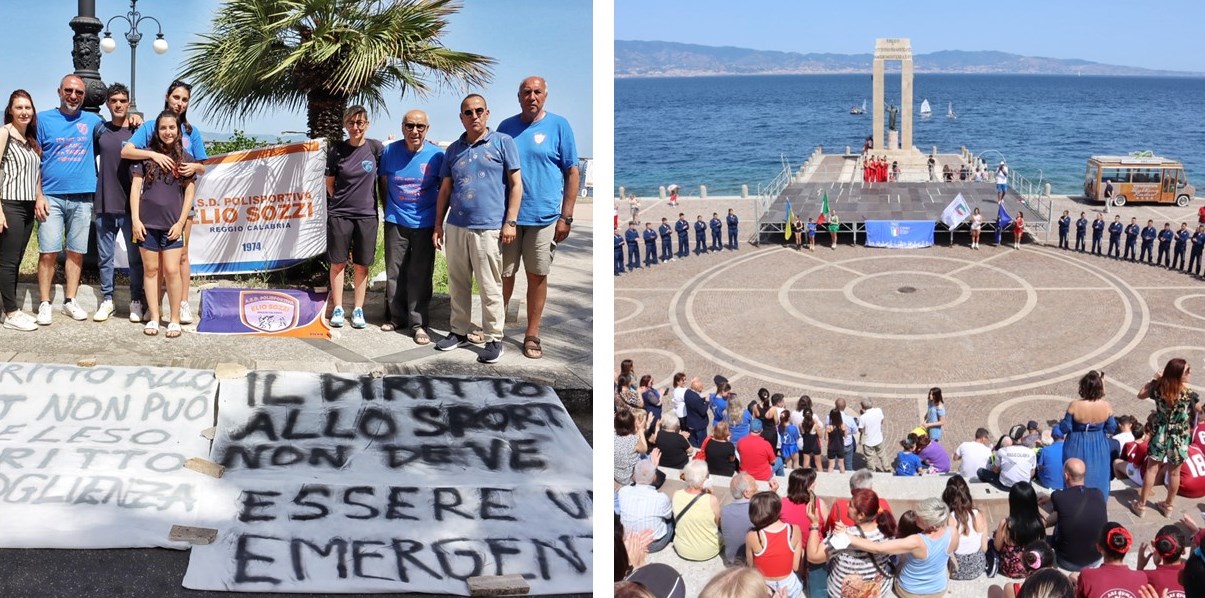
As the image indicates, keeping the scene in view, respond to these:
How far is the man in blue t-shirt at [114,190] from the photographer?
7738mm

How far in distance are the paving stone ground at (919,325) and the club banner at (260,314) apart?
669 centimetres

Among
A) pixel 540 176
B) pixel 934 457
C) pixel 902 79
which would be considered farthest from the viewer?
pixel 902 79

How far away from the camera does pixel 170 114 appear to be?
7621 millimetres

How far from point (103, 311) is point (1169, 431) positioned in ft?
26.2

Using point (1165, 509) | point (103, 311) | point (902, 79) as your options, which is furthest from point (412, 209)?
point (902, 79)

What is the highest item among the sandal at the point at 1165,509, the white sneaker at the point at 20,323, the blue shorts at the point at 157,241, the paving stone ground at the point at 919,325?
the blue shorts at the point at 157,241

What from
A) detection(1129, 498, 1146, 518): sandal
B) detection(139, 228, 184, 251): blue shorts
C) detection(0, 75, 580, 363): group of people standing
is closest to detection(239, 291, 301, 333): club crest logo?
detection(0, 75, 580, 363): group of people standing

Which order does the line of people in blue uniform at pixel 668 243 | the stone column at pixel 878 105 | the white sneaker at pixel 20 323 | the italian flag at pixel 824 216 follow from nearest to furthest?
the white sneaker at pixel 20 323, the line of people in blue uniform at pixel 668 243, the italian flag at pixel 824 216, the stone column at pixel 878 105

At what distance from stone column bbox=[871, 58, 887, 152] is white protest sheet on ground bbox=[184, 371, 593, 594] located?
4242 centimetres

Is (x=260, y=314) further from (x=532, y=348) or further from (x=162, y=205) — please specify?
(x=532, y=348)

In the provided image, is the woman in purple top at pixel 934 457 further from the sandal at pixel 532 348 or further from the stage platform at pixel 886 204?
the stage platform at pixel 886 204

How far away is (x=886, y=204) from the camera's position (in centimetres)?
2759

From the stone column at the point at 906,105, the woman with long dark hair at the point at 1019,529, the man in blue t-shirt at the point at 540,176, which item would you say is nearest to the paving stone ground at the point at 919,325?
the woman with long dark hair at the point at 1019,529

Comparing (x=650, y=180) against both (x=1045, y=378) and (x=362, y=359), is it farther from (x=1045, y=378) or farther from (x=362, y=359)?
(x=362, y=359)
